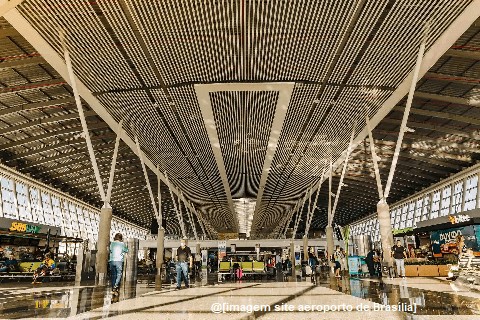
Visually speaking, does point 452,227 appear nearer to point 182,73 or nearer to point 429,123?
point 429,123

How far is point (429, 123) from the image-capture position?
2098 centimetres

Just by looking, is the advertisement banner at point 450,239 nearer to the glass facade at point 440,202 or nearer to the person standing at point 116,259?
the glass facade at point 440,202

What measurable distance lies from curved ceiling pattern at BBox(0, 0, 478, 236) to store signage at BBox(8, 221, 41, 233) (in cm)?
479

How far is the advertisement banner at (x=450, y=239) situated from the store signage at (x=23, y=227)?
75.8 ft

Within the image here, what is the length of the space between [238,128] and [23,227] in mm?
14322

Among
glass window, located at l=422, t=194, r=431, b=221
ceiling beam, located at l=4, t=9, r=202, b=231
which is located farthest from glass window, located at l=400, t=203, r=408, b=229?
ceiling beam, located at l=4, t=9, r=202, b=231

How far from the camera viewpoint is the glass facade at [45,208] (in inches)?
981

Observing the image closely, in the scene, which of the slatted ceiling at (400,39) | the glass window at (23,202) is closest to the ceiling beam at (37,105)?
the glass window at (23,202)

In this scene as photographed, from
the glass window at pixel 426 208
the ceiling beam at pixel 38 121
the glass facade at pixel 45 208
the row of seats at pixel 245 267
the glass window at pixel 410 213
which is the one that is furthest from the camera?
the glass window at pixel 410 213

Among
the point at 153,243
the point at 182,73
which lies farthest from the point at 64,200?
the point at 182,73

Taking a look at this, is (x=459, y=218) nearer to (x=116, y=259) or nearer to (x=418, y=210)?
(x=116, y=259)

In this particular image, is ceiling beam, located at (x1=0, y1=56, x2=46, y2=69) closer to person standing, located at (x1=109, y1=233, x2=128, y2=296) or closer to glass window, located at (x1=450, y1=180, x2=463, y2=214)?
person standing, located at (x1=109, y1=233, x2=128, y2=296)

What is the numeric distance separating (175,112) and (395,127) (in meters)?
13.1

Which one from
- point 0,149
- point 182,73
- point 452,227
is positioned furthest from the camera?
point 0,149
